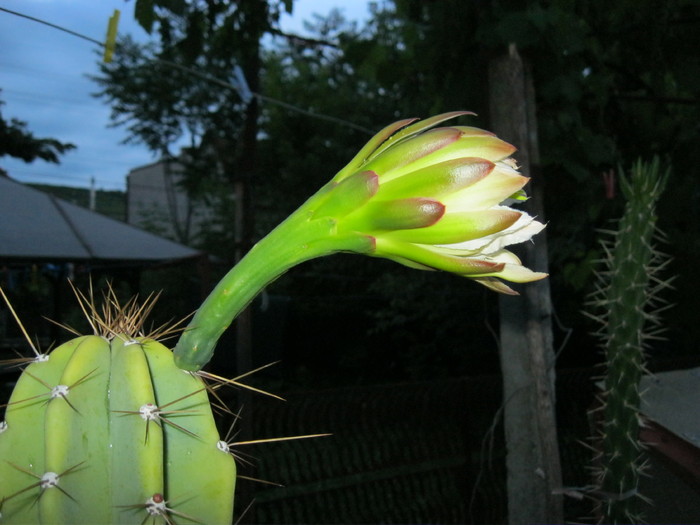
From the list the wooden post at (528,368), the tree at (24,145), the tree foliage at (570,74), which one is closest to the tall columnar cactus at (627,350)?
the wooden post at (528,368)

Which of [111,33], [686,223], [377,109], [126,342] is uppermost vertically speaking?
[377,109]

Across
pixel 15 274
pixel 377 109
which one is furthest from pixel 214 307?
pixel 377 109

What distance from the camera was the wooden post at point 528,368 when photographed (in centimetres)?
226

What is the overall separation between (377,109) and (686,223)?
28.5 feet

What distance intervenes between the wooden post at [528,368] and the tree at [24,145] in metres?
6.33

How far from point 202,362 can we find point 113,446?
148 millimetres

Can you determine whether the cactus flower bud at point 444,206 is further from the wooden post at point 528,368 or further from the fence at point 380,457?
the fence at point 380,457

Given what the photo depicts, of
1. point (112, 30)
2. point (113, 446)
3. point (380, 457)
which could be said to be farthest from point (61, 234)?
point (113, 446)

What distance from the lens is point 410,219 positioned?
2.47 feet

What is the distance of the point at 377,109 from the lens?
1243 cm

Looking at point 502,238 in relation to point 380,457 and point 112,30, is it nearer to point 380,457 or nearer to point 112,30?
point 112,30

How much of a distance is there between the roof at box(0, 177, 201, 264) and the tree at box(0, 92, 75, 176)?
1992mm

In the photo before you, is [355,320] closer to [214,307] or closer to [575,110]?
[575,110]

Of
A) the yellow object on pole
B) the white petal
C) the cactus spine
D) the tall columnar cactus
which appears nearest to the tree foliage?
the yellow object on pole
